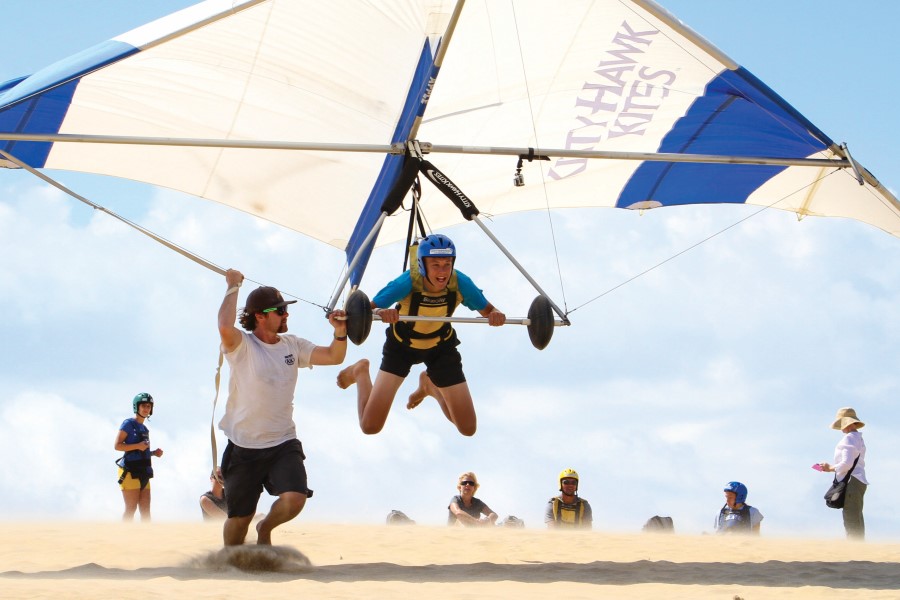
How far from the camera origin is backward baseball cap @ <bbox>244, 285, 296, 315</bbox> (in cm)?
626

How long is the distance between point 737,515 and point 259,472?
16.7 ft

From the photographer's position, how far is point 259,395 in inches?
241

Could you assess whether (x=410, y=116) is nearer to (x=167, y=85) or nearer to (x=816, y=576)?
(x=167, y=85)

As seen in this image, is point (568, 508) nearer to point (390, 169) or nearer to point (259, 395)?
point (390, 169)

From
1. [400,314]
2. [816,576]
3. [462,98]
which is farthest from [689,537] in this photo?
[462,98]

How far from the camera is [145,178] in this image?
959 centimetres

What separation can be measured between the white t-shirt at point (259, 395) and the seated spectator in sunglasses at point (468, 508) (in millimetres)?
4084

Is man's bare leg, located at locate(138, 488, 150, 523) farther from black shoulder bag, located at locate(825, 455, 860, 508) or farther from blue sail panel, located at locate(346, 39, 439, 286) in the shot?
black shoulder bag, located at locate(825, 455, 860, 508)

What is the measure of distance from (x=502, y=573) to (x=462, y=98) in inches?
169

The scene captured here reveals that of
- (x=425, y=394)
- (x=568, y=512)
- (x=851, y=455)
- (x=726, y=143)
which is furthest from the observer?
(x=568, y=512)

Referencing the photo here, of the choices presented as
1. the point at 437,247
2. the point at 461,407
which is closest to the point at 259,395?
the point at 437,247

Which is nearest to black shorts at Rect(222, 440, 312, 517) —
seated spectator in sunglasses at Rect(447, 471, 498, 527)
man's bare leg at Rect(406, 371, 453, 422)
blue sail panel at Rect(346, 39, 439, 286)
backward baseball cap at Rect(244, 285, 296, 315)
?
backward baseball cap at Rect(244, 285, 296, 315)

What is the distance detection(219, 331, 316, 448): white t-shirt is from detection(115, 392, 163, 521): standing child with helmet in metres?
4.15

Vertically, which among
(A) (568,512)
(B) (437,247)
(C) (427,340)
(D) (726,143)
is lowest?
(A) (568,512)
